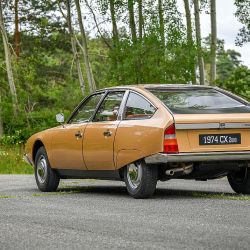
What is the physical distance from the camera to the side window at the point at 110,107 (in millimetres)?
11184

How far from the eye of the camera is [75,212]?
8.80m

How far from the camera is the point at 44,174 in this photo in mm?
12383

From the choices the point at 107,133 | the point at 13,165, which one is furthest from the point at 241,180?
the point at 13,165

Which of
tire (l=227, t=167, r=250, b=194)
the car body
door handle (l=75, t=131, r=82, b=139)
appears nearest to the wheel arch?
the car body

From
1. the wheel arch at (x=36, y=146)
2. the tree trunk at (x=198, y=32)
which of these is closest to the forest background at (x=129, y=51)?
the tree trunk at (x=198, y=32)

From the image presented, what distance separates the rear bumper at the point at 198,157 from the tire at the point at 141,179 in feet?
0.71

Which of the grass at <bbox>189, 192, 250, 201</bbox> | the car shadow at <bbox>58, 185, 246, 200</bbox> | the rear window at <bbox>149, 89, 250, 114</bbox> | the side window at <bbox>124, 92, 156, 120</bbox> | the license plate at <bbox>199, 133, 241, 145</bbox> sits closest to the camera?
the license plate at <bbox>199, 133, 241, 145</bbox>

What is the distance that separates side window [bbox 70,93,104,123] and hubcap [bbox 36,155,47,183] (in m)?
0.81

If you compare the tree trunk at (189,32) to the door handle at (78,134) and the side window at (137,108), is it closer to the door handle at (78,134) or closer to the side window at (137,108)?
the door handle at (78,134)

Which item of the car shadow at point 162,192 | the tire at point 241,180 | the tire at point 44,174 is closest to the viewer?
the car shadow at point 162,192

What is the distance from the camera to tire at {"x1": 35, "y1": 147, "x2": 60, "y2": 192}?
12.2m

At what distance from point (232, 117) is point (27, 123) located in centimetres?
3687

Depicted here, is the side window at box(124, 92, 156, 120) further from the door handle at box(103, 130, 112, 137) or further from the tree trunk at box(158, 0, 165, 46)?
the tree trunk at box(158, 0, 165, 46)

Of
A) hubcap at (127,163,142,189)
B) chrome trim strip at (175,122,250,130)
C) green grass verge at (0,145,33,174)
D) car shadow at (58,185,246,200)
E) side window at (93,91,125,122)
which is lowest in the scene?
green grass verge at (0,145,33,174)
